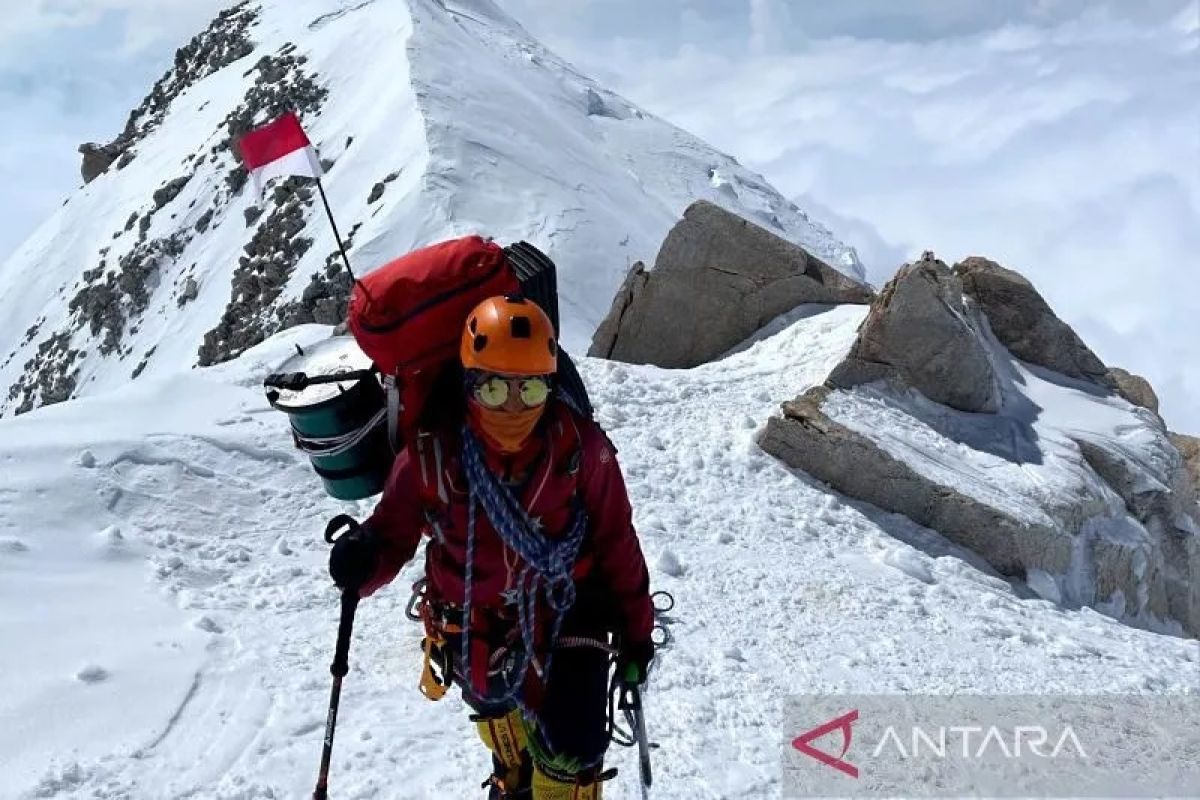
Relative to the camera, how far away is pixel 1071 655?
22.9 ft

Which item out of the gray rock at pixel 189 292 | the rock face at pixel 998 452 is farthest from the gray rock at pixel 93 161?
the rock face at pixel 998 452

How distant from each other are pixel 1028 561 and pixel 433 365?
272 inches

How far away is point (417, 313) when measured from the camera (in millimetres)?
3678

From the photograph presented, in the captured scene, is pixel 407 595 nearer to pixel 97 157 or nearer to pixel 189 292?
pixel 189 292

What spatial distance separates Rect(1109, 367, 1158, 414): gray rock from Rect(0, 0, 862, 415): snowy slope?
11308mm

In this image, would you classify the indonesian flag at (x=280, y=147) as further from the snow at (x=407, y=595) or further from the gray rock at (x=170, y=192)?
the gray rock at (x=170, y=192)

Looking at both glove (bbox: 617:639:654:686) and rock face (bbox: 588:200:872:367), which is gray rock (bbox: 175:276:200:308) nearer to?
rock face (bbox: 588:200:872:367)

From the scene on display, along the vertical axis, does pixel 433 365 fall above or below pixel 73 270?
below

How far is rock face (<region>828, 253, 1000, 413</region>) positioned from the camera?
1074 cm

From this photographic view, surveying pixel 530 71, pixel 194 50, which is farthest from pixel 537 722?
pixel 194 50

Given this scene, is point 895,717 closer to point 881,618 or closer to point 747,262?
point 881,618

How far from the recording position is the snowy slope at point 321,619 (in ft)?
16.4

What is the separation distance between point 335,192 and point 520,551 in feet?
103

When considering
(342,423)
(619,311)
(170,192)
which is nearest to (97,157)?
(170,192)
